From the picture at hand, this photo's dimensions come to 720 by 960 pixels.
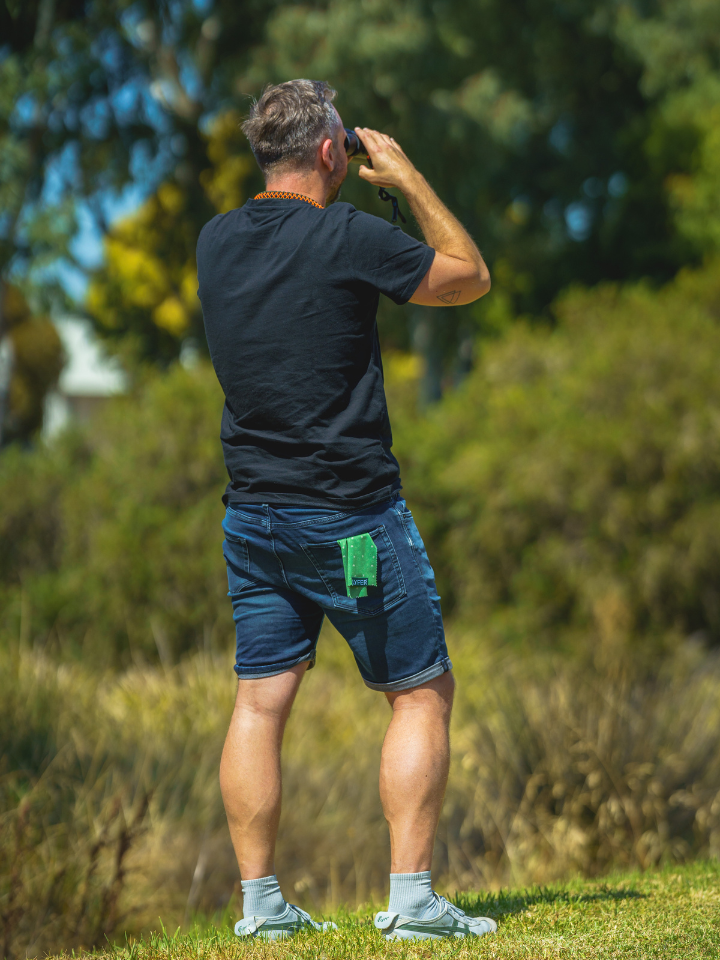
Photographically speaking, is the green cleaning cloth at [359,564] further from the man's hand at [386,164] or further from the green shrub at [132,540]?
the green shrub at [132,540]

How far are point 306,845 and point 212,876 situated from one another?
458mm

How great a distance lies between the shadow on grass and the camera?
268cm

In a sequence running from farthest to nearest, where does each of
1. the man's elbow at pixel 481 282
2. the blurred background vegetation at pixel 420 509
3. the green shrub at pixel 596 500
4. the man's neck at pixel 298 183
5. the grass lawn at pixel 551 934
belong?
the green shrub at pixel 596 500
the blurred background vegetation at pixel 420 509
the man's neck at pixel 298 183
the man's elbow at pixel 481 282
the grass lawn at pixel 551 934

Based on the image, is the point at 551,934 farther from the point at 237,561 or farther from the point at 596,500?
the point at 596,500

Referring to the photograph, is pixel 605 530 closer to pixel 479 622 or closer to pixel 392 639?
pixel 479 622

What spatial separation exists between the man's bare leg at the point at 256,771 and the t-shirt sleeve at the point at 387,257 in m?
0.96

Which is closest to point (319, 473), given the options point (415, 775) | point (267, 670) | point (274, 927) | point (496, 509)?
point (267, 670)

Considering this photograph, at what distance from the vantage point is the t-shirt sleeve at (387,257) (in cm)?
229

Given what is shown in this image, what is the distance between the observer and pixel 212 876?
4.02 meters


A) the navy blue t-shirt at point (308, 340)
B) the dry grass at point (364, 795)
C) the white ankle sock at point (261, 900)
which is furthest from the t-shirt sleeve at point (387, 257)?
the dry grass at point (364, 795)

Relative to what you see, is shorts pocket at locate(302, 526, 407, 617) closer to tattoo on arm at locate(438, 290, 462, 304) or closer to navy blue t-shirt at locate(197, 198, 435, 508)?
navy blue t-shirt at locate(197, 198, 435, 508)

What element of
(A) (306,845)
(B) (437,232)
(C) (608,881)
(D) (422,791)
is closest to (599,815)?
(C) (608,881)

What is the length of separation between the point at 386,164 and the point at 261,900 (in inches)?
70.0

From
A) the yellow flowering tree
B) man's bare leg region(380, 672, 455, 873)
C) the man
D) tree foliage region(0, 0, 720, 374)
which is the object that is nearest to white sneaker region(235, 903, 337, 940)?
the man
